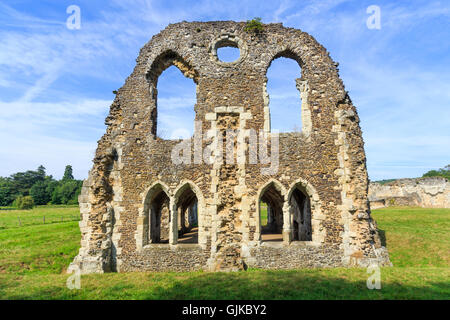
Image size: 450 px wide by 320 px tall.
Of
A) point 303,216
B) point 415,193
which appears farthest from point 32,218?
point 415,193

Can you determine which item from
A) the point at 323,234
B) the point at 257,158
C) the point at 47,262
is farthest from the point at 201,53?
the point at 47,262

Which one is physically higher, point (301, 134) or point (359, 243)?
point (301, 134)

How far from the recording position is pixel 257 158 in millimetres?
10531

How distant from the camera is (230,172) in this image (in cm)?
1059

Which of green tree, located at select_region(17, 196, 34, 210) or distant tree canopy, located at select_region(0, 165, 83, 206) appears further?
distant tree canopy, located at select_region(0, 165, 83, 206)

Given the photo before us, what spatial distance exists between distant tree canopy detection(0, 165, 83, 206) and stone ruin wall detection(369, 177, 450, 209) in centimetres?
6562

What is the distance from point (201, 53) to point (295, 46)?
4.08 m

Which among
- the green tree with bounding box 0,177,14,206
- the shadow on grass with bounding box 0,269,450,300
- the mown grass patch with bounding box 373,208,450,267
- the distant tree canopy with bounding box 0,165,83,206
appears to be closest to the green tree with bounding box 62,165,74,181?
the distant tree canopy with bounding box 0,165,83,206

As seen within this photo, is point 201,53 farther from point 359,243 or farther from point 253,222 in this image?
point 359,243

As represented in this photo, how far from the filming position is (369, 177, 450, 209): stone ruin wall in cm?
2833

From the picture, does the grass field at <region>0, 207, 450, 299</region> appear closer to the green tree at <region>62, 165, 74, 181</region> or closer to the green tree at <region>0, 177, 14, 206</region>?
the green tree at <region>0, 177, 14, 206</region>

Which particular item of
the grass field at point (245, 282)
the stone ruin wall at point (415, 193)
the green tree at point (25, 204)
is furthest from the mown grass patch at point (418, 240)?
the green tree at point (25, 204)

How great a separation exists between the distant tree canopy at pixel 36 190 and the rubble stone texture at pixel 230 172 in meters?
63.8
